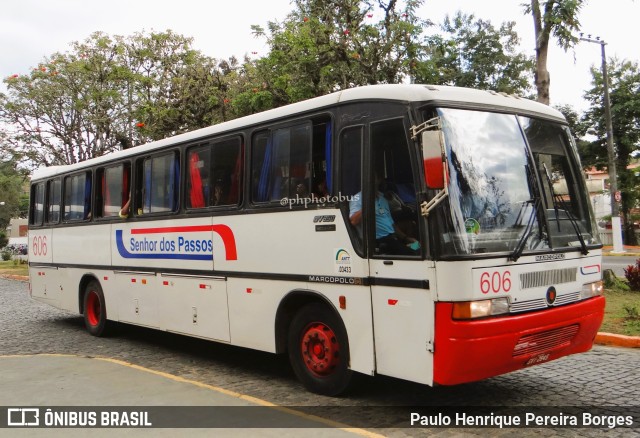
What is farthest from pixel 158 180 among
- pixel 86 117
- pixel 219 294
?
pixel 86 117

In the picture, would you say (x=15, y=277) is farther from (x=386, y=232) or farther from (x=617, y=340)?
(x=617, y=340)

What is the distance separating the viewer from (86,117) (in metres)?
24.5

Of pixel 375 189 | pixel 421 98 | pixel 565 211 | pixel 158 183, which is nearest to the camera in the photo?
pixel 421 98

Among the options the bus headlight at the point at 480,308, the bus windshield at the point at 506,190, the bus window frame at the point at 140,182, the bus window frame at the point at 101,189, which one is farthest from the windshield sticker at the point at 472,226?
the bus window frame at the point at 101,189

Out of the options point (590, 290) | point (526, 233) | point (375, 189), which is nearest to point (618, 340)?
point (590, 290)

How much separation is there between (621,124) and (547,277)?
28635 millimetres

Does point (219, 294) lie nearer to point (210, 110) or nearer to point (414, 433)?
point (414, 433)

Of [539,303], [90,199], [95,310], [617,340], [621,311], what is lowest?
[617,340]

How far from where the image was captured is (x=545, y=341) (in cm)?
519

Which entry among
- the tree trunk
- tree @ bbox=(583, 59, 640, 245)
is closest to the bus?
the tree trunk

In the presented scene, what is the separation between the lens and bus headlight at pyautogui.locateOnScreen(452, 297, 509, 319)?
15.3ft

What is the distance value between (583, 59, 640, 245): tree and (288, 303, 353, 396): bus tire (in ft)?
92.6

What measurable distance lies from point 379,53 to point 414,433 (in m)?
10.2

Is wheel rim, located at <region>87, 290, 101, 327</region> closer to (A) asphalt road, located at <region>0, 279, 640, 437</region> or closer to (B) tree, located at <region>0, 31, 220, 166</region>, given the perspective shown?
(A) asphalt road, located at <region>0, 279, 640, 437</region>
